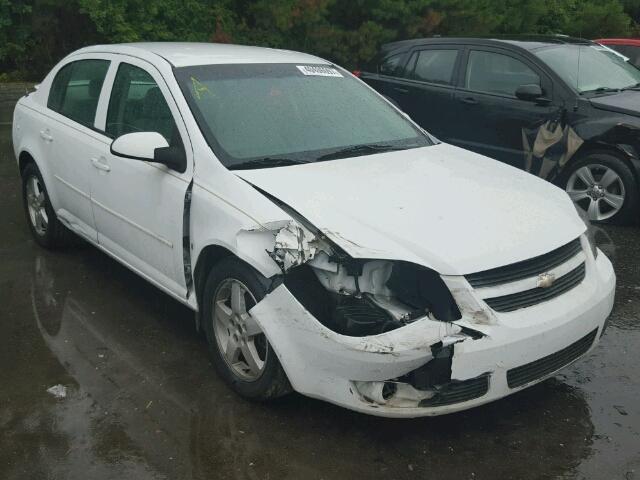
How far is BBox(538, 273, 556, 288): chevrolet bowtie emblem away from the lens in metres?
3.26

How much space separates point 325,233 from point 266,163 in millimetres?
822

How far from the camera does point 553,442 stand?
3.37m

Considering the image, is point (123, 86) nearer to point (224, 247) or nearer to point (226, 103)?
point (226, 103)

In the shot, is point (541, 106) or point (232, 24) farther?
point (232, 24)

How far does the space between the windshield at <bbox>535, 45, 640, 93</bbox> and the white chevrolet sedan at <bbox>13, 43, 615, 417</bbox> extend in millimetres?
2897

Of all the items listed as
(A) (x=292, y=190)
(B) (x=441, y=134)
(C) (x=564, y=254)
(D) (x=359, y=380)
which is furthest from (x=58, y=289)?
(B) (x=441, y=134)

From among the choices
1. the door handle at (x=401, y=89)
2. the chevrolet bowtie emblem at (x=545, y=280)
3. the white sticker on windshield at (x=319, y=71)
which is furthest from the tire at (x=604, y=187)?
the chevrolet bowtie emblem at (x=545, y=280)

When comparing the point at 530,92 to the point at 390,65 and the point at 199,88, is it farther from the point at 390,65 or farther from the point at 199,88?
the point at 199,88

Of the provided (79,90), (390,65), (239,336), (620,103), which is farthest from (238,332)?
(390,65)

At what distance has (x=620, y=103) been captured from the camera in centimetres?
662

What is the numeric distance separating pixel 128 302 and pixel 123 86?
1.39 meters

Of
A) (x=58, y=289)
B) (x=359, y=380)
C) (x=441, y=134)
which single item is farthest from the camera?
(x=441, y=134)

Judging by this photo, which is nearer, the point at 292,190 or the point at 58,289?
the point at 292,190

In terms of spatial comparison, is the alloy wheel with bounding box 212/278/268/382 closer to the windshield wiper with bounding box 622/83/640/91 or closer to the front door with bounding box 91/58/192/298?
the front door with bounding box 91/58/192/298
